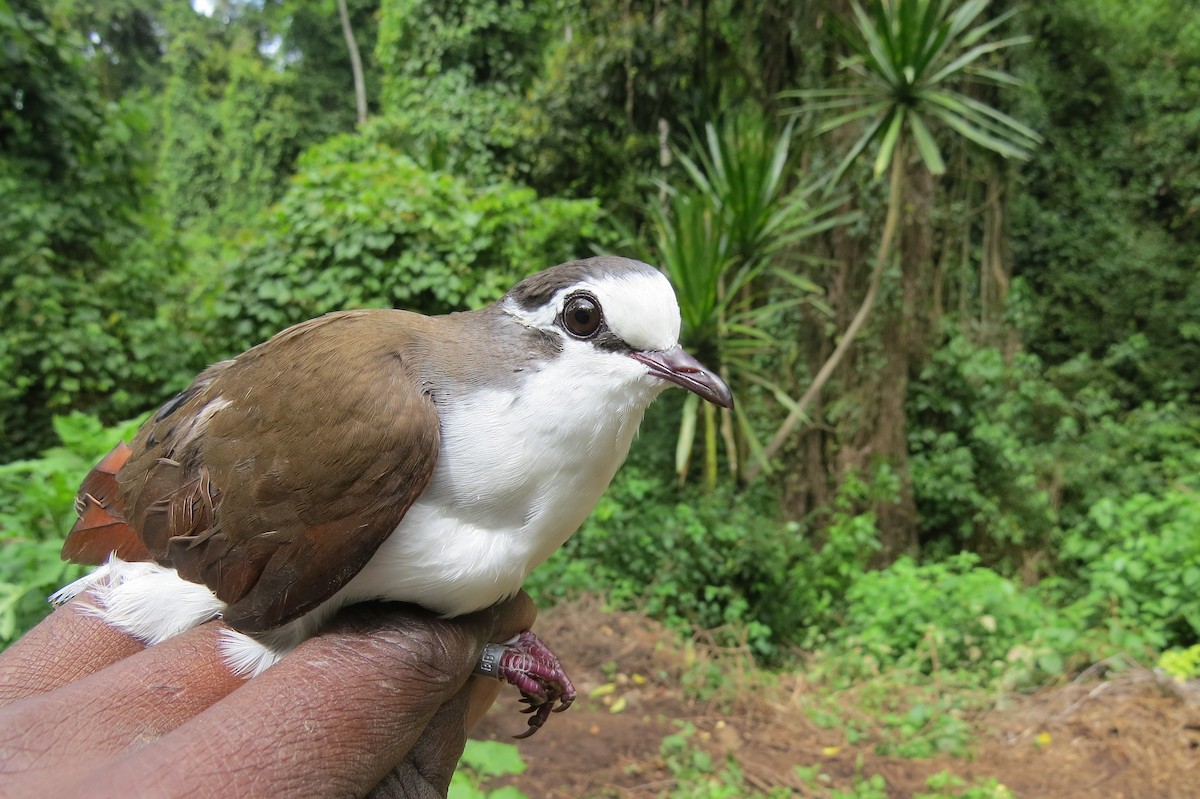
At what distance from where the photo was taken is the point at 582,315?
1.47 meters

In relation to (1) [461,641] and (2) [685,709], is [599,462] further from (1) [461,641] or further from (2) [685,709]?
(2) [685,709]

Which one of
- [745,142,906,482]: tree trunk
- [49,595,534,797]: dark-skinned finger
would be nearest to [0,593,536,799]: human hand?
[49,595,534,797]: dark-skinned finger

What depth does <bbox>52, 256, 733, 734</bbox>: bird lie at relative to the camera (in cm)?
140

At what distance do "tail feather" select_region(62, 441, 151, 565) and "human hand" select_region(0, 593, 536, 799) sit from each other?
15 cm

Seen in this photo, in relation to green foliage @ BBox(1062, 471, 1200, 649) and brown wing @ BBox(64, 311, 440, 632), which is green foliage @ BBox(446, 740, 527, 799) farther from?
green foliage @ BBox(1062, 471, 1200, 649)

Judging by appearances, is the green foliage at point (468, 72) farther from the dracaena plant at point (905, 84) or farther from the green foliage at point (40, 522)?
the green foliage at point (40, 522)

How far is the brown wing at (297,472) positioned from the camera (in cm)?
138

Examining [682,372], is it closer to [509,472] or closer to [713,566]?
[509,472]

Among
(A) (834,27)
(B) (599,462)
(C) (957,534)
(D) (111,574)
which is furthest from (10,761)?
(C) (957,534)

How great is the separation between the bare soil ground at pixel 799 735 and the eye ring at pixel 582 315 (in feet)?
10.0

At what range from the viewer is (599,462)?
147cm

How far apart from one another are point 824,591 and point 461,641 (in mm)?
5306

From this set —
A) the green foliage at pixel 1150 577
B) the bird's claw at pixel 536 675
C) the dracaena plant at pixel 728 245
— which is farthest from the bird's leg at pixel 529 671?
the green foliage at pixel 1150 577

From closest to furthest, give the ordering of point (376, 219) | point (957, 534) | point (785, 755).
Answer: point (785, 755), point (376, 219), point (957, 534)
